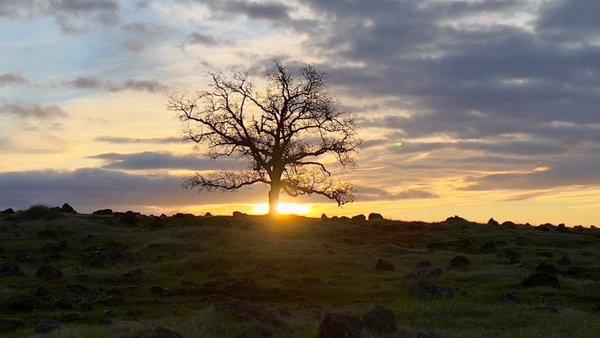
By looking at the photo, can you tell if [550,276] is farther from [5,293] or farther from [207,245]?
[5,293]

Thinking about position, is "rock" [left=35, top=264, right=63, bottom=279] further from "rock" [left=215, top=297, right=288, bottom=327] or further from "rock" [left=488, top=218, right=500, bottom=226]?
"rock" [left=488, top=218, right=500, bottom=226]

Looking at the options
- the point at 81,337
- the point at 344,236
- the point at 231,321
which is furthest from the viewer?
the point at 344,236

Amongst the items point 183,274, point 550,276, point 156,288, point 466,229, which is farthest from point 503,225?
point 156,288

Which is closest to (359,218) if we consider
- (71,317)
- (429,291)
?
(429,291)

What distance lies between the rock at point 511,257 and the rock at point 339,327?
816 inches

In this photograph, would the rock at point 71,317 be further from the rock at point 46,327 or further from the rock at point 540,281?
the rock at point 540,281

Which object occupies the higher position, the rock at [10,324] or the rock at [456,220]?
the rock at [456,220]

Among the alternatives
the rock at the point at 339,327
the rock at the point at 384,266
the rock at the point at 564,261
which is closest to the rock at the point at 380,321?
the rock at the point at 339,327

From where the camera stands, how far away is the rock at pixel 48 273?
30359mm

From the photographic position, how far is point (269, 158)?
182 feet

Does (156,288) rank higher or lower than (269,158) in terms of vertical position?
lower

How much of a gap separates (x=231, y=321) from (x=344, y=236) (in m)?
27.1

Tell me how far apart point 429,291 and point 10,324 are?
1525cm

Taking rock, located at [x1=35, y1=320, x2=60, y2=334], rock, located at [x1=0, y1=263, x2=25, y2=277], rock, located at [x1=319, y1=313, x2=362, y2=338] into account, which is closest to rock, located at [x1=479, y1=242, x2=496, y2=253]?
rock, located at [x1=319, y1=313, x2=362, y2=338]
